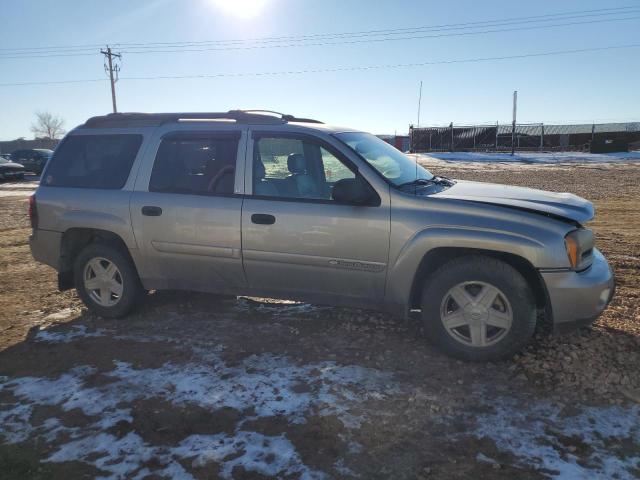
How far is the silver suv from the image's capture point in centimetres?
364

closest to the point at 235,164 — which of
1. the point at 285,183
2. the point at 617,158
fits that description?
the point at 285,183

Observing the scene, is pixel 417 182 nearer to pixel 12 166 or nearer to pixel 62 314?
pixel 62 314

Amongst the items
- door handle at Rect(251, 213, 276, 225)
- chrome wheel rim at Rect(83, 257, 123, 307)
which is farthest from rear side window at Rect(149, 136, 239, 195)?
chrome wheel rim at Rect(83, 257, 123, 307)

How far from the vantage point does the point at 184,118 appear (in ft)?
15.7

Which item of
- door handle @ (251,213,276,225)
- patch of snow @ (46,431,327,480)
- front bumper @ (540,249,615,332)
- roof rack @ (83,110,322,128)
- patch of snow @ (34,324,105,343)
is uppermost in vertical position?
roof rack @ (83,110,322,128)

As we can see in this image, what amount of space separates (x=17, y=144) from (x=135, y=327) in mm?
65699

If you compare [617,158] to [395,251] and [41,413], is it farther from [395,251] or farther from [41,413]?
[41,413]

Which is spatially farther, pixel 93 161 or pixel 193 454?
A: pixel 93 161

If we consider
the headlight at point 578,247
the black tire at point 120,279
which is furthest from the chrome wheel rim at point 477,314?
the black tire at point 120,279

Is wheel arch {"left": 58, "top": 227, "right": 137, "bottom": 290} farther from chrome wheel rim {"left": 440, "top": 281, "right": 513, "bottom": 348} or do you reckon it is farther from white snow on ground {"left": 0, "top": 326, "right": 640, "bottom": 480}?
chrome wheel rim {"left": 440, "top": 281, "right": 513, "bottom": 348}

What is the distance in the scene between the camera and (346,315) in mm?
4922

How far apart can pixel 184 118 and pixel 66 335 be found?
92.0 inches

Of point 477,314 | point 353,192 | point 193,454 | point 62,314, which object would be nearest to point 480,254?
point 477,314

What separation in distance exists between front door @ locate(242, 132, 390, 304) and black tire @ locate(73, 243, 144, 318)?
132cm
